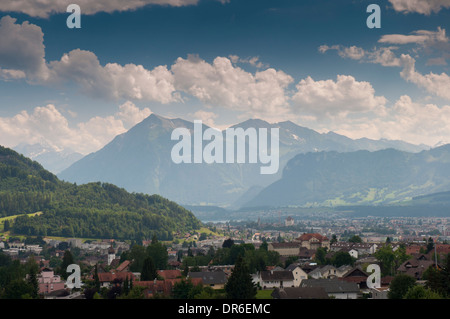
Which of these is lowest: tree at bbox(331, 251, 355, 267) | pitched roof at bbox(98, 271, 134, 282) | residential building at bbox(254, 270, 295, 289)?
residential building at bbox(254, 270, 295, 289)

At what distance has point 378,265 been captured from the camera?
9488 centimetres

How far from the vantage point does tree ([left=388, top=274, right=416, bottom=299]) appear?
67.4m

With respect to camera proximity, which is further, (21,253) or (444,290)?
(21,253)

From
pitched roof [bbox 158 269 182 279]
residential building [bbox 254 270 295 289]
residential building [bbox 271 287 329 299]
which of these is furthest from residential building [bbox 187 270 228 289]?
residential building [bbox 271 287 329 299]

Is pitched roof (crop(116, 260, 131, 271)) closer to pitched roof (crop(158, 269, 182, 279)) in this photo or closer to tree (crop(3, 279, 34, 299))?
pitched roof (crop(158, 269, 182, 279))

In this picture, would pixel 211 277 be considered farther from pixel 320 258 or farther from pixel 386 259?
pixel 320 258

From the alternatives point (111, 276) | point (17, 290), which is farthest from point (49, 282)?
point (17, 290)

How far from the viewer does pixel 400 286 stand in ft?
224

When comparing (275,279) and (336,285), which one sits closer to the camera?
(336,285)
